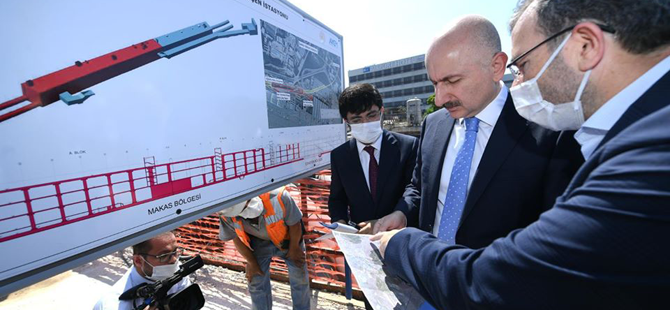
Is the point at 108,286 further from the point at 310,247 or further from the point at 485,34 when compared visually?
the point at 485,34

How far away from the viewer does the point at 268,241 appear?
10.3 ft

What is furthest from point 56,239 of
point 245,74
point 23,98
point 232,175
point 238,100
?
point 245,74

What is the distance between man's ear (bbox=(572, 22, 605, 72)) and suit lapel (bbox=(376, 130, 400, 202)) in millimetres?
1501

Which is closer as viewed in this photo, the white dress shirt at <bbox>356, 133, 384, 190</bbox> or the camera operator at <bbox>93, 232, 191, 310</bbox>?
the camera operator at <bbox>93, 232, 191, 310</bbox>

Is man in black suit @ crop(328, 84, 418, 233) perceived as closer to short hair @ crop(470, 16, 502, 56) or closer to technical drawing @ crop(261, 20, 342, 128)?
technical drawing @ crop(261, 20, 342, 128)

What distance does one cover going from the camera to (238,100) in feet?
5.66

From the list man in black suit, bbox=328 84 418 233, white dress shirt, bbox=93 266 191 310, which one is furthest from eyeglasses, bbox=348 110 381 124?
white dress shirt, bbox=93 266 191 310

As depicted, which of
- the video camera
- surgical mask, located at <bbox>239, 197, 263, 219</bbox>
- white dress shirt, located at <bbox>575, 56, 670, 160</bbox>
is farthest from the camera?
surgical mask, located at <bbox>239, 197, 263, 219</bbox>

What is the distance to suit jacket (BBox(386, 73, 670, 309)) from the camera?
1.77 ft

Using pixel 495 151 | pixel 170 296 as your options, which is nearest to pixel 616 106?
pixel 495 151

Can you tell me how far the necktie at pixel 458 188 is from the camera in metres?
1.49

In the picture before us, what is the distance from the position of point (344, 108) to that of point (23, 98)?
1928 mm

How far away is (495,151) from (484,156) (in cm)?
6

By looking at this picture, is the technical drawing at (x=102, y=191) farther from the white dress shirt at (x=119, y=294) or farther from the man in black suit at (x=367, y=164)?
the white dress shirt at (x=119, y=294)
